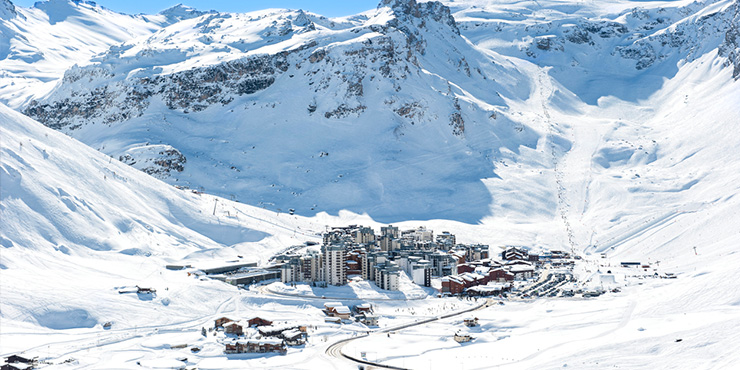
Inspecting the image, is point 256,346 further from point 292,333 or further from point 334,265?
point 334,265

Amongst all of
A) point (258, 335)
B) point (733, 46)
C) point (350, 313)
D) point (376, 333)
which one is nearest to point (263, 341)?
point (258, 335)

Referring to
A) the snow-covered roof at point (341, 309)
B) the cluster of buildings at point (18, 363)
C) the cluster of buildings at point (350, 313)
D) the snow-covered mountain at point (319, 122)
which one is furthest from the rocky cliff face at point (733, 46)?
the cluster of buildings at point (18, 363)

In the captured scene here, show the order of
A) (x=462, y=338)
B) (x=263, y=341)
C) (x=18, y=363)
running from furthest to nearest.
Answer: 1. (x=462, y=338)
2. (x=263, y=341)
3. (x=18, y=363)

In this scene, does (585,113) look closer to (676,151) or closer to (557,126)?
(557,126)

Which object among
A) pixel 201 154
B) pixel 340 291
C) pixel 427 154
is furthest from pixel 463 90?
pixel 340 291

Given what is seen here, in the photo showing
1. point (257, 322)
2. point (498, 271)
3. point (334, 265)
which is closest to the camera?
point (257, 322)

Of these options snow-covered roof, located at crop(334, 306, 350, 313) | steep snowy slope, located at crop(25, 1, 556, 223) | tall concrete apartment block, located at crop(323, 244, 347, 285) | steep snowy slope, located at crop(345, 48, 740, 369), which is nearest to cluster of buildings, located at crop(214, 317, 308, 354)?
steep snowy slope, located at crop(345, 48, 740, 369)
